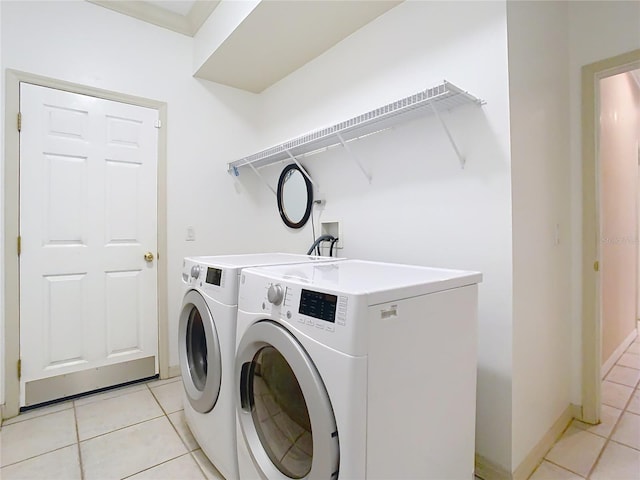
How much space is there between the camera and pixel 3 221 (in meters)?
1.91

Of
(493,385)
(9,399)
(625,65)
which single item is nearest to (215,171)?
(9,399)

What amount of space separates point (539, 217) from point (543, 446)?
110 centimetres

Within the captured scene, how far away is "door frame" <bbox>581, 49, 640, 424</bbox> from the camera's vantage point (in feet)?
5.84

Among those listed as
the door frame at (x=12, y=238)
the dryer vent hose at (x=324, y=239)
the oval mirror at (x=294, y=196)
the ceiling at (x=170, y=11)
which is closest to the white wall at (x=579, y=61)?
the dryer vent hose at (x=324, y=239)

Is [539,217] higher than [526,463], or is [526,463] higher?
[539,217]

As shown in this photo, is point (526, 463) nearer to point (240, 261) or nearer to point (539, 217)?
point (539, 217)

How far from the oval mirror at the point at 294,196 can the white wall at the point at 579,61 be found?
163cm

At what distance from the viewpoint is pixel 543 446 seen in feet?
5.14

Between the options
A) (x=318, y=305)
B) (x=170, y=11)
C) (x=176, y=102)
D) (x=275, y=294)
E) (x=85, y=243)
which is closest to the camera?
(x=318, y=305)

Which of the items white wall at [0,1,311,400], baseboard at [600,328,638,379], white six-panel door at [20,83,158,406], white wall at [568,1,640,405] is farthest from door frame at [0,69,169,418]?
baseboard at [600,328,638,379]

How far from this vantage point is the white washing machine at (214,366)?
1316 mm

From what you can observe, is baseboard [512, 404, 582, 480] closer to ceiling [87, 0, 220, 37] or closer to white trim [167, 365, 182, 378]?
white trim [167, 365, 182, 378]

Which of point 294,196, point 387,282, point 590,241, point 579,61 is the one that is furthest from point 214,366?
point 579,61

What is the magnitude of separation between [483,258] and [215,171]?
7.13 ft
